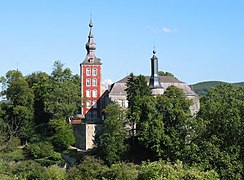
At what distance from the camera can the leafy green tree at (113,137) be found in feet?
127

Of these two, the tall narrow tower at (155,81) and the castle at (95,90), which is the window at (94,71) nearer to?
the castle at (95,90)

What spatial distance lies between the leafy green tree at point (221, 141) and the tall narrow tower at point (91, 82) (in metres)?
19.3

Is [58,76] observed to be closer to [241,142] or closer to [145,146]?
[145,146]

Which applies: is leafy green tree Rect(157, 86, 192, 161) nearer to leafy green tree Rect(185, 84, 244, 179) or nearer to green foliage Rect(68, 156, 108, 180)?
leafy green tree Rect(185, 84, 244, 179)

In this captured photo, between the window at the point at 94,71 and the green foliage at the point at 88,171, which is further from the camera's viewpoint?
the window at the point at 94,71

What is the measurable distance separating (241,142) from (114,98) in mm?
21256

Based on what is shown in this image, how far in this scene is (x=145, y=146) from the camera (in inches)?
1545

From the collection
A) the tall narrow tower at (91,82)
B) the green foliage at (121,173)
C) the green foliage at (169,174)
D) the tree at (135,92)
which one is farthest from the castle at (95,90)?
the green foliage at (169,174)

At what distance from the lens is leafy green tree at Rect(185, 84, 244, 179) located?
30859 mm

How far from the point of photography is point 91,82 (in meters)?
53.5

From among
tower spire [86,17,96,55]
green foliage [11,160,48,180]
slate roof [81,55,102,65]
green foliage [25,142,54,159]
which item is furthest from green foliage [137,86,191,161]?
tower spire [86,17,96,55]

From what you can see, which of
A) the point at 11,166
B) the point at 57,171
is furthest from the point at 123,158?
the point at 11,166

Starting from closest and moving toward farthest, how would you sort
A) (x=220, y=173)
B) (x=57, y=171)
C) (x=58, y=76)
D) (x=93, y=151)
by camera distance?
(x=220, y=173) → (x=57, y=171) → (x=93, y=151) → (x=58, y=76)

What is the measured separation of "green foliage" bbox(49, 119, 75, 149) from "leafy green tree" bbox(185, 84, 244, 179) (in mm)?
14140
